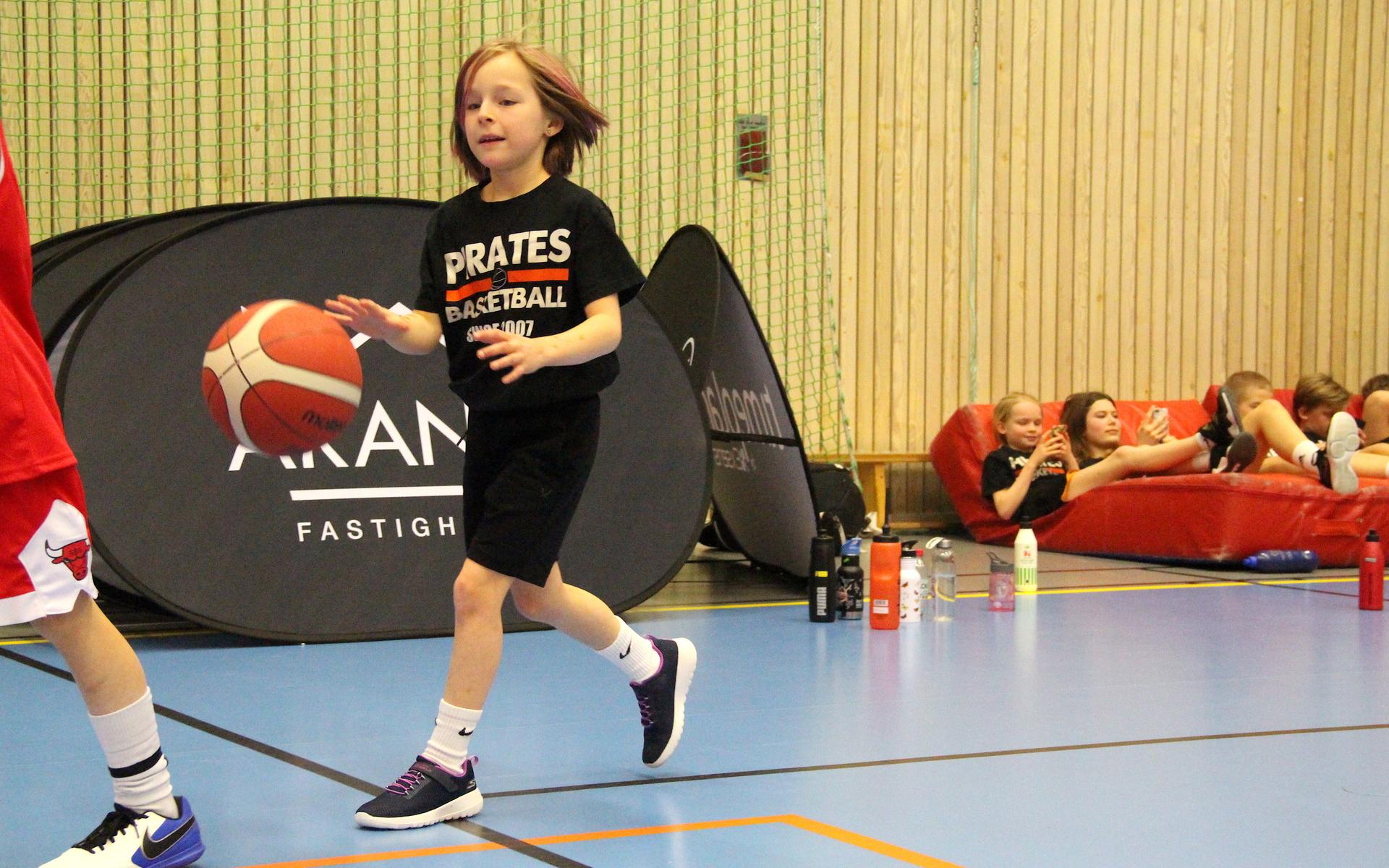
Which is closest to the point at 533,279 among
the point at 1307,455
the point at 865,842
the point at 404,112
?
the point at 865,842

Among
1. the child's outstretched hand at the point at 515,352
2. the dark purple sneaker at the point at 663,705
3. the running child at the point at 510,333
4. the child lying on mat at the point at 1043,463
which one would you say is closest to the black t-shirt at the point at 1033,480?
the child lying on mat at the point at 1043,463

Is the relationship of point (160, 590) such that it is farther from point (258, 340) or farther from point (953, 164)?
→ point (953, 164)

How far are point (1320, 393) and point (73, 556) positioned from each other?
7.39m

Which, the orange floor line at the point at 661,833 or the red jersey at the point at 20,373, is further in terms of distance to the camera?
the orange floor line at the point at 661,833

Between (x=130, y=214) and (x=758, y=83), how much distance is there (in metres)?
3.78

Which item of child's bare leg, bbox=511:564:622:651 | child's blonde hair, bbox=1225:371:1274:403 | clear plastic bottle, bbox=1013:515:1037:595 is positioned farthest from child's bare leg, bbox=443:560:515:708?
child's blonde hair, bbox=1225:371:1274:403

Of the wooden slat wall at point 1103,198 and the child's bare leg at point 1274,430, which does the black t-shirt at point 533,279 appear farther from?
the wooden slat wall at point 1103,198

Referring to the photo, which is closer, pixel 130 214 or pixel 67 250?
pixel 67 250

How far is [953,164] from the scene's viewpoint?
952cm

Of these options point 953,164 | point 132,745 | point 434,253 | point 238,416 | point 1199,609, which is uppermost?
point 953,164

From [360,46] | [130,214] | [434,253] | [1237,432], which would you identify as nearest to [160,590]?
[434,253]

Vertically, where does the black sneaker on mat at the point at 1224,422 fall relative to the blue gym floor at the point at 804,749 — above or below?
above

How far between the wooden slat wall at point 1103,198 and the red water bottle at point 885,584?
421 cm

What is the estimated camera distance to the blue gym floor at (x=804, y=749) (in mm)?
A: 2525
